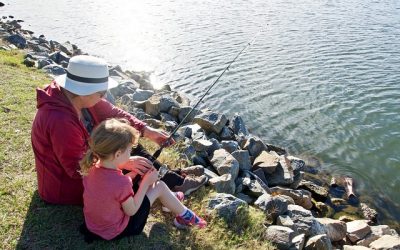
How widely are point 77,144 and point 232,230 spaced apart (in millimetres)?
2195

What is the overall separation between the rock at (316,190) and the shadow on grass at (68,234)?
4498 millimetres

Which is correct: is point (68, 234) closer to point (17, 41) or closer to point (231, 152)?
point (231, 152)

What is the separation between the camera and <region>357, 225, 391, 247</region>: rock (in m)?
7.09

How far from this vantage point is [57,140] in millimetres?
4184

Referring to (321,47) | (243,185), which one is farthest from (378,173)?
(321,47)

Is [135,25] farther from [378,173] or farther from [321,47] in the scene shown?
[378,173]

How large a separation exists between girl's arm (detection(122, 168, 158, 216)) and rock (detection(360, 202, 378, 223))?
17.3ft

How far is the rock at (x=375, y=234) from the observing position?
709 centimetres

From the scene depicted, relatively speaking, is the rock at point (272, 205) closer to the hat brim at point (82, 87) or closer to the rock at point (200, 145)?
the rock at point (200, 145)

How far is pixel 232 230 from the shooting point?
524 cm

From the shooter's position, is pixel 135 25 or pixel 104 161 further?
pixel 135 25

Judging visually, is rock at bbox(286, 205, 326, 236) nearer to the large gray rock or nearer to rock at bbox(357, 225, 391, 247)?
the large gray rock

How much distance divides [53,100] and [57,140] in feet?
1.34

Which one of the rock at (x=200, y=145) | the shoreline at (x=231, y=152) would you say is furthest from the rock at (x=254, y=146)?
the rock at (x=200, y=145)
